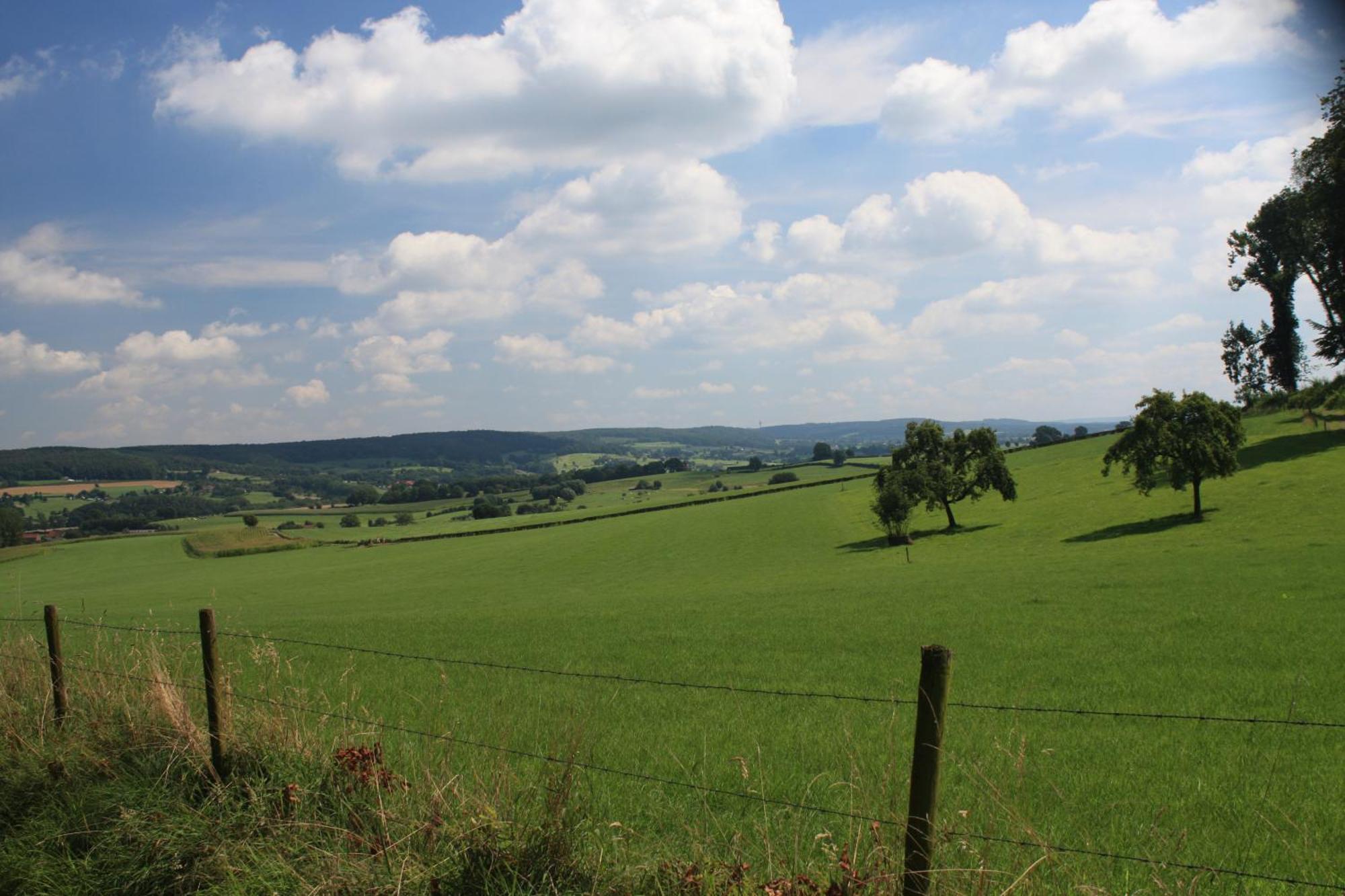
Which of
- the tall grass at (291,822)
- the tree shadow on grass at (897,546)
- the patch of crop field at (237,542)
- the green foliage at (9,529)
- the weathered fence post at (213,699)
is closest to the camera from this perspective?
the tall grass at (291,822)

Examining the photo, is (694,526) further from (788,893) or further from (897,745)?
(788,893)

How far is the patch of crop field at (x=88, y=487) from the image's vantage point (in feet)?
554

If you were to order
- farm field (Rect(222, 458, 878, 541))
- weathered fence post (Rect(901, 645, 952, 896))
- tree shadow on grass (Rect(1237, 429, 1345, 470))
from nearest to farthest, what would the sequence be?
weathered fence post (Rect(901, 645, 952, 896)) → tree shadow on grass (Rect(1237, 429, 1345, 470)) → farm field (Rect(222, 458, 878, 541))

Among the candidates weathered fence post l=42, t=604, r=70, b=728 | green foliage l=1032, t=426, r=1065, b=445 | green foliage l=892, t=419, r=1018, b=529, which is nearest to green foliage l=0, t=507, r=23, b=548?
green foliage l=892, t=419, r=1018, b=529

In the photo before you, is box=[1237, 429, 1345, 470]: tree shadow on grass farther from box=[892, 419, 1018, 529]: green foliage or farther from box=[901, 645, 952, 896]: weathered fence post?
box=[901, 645, 952, 896]: weathered fence post

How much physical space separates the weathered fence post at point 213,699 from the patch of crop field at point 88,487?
19593 cm

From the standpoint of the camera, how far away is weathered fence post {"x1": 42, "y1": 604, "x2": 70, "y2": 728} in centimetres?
812

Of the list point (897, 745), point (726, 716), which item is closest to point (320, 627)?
point (726, 716)

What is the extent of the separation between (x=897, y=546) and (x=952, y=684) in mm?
39832

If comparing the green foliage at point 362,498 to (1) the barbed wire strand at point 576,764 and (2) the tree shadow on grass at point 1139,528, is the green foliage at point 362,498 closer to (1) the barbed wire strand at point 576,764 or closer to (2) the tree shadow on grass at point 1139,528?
(2) the tree shadow on grass at point 1139,528

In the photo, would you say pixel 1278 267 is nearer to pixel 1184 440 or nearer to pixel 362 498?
pixel 1184 440

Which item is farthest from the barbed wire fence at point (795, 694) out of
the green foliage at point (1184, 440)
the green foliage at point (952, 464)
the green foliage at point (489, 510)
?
the green foliage at point (489, 510)

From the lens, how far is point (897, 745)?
973cm

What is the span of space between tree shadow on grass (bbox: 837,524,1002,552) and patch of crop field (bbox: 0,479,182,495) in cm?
16883
